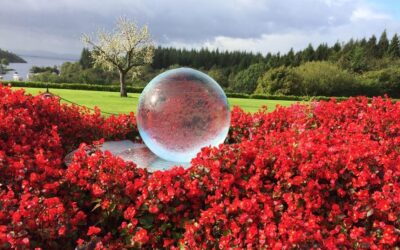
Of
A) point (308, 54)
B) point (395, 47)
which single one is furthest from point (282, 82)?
point (395, 47)

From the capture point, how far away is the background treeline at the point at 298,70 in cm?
6512

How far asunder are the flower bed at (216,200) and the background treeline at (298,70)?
4508 centimetres

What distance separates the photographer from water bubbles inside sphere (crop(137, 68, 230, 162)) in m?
6.39

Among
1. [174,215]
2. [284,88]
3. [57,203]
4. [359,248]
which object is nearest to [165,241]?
[174,215]

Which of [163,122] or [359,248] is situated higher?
[163,122]

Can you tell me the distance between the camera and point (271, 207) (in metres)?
4.55

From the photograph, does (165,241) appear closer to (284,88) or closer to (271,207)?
(271,207)

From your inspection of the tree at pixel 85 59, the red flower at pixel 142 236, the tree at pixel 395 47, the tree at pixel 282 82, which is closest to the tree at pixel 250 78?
the tree at pixel 282 82

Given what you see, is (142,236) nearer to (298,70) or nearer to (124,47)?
(124,47)

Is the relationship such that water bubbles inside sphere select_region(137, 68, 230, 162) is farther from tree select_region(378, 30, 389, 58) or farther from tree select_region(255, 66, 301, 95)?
tree select_region(378, 30, 389, 58)

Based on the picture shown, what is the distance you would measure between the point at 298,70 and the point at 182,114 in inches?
2578

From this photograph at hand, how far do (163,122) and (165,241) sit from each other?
2.49m

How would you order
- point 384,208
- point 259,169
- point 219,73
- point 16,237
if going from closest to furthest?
point 16,237, point 384,208, point 259,169, point 219,73

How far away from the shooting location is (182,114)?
20.8ft
